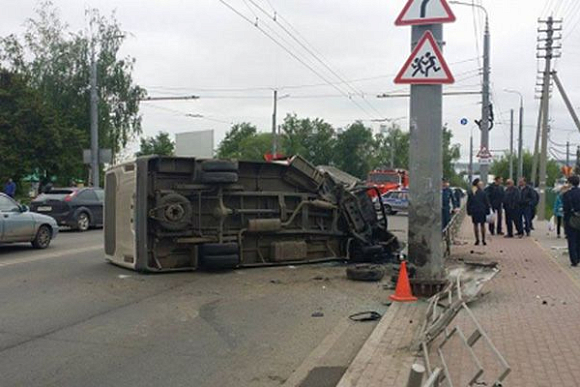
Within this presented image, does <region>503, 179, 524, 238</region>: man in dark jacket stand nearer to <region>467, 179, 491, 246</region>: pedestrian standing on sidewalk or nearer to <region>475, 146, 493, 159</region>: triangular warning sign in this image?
<region>467, 179, 491, 246</region>: pedestrian standing on sidewalk

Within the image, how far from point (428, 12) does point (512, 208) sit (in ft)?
37.1

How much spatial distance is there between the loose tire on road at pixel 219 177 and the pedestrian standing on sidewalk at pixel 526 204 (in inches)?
415

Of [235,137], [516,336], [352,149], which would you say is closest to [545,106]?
[516,336]

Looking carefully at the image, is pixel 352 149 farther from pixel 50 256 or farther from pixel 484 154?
pixel 50 256

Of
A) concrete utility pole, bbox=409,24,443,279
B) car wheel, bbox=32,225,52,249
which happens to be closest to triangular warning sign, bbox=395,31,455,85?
concrete utility pole, bbox=409,24,443,279

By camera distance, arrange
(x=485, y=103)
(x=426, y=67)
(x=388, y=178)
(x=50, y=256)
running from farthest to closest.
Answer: (x=388, y=178) → (x=485, y=103) → (x=50, y=256) → (x=426, y=67)

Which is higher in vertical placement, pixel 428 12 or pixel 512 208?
pixel 428 12

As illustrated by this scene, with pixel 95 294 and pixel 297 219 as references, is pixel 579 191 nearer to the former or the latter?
pixel 297 219

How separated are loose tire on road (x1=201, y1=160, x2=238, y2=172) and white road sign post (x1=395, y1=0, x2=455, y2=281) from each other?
136 inches

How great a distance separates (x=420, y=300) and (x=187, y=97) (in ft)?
96.7

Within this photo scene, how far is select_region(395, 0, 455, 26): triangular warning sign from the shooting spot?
9188mm

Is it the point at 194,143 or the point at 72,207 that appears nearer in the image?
the point at 194,143

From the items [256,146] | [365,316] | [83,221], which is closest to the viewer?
[365,316]

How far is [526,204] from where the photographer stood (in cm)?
1916
